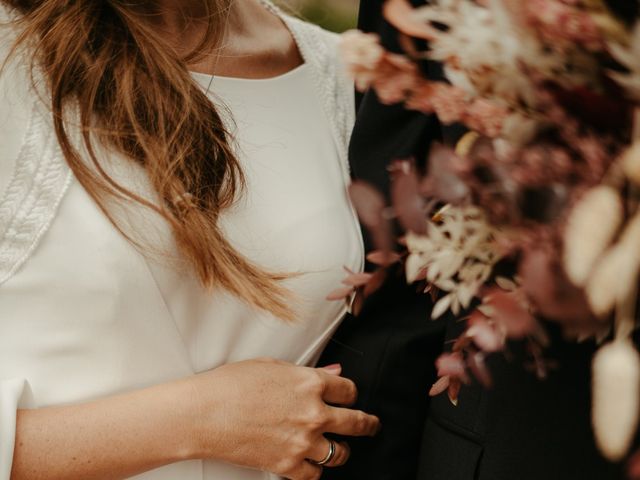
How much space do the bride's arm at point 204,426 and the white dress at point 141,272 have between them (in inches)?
2.0

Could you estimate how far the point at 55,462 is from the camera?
1046 mm

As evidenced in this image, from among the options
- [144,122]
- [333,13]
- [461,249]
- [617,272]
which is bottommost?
[333,13]

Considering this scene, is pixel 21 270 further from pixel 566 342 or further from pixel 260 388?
pixel 566 342

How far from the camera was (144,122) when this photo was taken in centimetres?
116

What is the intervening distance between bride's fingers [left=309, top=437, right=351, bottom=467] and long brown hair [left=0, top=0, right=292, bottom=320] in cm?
21

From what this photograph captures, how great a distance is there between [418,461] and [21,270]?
25.5 inches

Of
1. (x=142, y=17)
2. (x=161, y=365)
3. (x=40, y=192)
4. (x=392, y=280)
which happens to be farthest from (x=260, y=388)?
(x=142, y=17)

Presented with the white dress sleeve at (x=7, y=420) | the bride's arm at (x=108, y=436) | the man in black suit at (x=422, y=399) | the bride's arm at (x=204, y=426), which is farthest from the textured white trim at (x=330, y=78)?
the white dress sleeve at (x=7, y=420)

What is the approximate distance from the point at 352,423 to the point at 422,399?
5.0 inches

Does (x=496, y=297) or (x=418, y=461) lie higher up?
(x=496, y=297)

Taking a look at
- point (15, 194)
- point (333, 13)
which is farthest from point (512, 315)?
point (333, 13)

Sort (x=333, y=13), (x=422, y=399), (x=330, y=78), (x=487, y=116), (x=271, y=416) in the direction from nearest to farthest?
(x=487, y=116), (x=271, y=416), (x=422, y=399), (x=330, y=78), (x=333, y=13)

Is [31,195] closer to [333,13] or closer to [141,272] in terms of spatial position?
[141,272]

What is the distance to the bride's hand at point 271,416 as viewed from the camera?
3.68 feet
